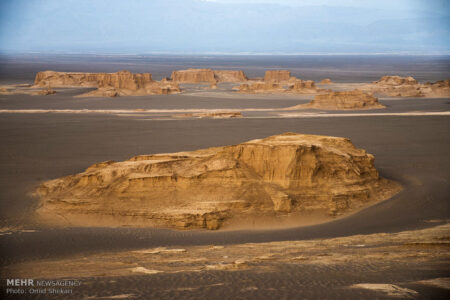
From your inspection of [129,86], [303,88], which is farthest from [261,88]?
[129,86]

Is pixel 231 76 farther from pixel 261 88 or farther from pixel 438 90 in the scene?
pixel 438 90

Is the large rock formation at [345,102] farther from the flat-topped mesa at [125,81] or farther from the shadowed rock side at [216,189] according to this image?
the shadowed rock side at [216,189]

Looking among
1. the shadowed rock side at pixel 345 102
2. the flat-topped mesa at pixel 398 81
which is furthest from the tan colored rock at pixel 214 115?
the flat-topped mesa at pixel 398 81

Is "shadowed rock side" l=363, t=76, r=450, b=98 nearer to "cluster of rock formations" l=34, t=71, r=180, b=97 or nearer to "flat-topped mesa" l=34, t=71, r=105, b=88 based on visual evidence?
"cluster of rock formations" l=34, t=71, r=180, b=97

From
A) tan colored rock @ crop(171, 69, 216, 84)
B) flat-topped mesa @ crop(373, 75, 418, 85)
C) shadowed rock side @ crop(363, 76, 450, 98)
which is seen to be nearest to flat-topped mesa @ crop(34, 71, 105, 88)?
tan colored rock @ crop(171, 69, 216, 84)

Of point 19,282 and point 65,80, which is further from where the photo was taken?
point 65,80

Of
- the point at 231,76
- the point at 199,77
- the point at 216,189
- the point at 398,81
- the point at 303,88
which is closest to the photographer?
the point at 216,189

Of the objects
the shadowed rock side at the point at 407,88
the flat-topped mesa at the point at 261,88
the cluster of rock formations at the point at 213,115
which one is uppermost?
the shadowed rock side at the point at 407,88
